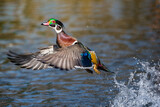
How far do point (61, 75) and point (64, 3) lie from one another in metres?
10.5

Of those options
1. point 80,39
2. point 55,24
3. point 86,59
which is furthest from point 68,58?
point 80,39

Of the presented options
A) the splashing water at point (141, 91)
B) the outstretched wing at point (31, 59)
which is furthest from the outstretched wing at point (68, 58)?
the splashing water at point (141, 91)

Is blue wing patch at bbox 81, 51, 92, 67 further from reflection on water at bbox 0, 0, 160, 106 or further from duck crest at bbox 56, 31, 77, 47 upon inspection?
reflection on water at bbox 0, 0, 160, 106

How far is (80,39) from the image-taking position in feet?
36.6

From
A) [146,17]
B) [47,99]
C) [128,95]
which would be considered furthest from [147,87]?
[146,17]

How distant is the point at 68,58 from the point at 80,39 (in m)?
5.50

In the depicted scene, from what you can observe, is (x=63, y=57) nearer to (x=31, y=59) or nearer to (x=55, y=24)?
(x=55, y=24)

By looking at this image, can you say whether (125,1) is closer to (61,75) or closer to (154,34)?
(154,34)

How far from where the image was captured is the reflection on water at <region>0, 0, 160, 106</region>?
22.2 feet

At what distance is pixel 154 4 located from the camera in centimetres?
1647

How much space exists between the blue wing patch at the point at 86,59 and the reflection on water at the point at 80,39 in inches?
28.9

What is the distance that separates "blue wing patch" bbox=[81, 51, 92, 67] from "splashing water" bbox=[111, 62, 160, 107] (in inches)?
34.0

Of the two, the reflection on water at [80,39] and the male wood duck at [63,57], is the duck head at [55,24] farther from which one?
the reflection on water at [80,39]

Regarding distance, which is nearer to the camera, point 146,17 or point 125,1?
point 146,17
